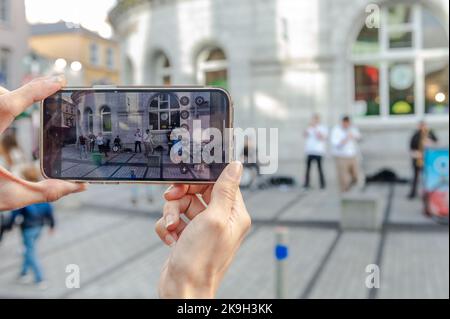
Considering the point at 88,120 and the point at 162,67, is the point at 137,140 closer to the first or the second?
the point at 88,120

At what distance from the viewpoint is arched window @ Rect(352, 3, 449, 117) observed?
1402 centimetres

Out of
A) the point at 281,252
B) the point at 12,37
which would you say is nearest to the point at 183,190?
the point at 281,252

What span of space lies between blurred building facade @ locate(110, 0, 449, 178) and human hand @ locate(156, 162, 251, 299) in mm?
12940

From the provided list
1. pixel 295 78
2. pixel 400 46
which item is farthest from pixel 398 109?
pixel 295 78

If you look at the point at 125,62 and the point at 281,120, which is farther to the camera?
the point at 125,62

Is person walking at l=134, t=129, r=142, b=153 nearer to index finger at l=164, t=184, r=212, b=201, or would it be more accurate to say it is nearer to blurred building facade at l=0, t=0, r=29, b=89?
index finger at l=164, t=184, r=212, b=201

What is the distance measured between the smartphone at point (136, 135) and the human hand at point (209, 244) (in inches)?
5.3

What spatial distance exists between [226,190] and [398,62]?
14.2m

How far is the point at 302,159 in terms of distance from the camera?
48.4 feet

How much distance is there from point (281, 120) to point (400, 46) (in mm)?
3705

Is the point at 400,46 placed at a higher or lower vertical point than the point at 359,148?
Answer: higher

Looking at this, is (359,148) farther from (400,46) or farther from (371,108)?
(400,46)

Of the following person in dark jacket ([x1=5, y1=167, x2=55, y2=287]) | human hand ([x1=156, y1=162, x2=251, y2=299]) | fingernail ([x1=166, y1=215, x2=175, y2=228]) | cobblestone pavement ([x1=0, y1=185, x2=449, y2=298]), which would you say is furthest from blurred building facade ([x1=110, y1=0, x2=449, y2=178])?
human hand ([x1=156, y1=162, x2=251, y2=299])

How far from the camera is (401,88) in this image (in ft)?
47.8
